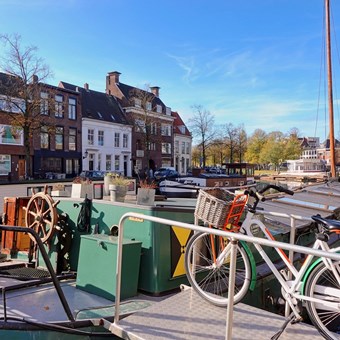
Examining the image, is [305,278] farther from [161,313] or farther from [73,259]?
[73,259]

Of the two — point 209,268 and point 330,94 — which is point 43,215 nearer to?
point 209,268

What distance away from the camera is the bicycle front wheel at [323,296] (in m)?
2.59

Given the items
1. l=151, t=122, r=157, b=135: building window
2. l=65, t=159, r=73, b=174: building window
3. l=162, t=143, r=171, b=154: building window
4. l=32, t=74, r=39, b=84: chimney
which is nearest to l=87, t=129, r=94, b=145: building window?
l=65, t=159, r=73, b=174: building window

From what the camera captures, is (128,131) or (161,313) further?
(128,131)

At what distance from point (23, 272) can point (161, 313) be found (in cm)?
247

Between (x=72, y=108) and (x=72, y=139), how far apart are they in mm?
3084

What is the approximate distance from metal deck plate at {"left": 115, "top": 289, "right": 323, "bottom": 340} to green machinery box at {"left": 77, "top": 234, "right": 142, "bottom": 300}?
20.4 inches

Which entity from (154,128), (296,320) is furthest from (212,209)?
(154,128)

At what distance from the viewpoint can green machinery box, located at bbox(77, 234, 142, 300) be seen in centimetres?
343

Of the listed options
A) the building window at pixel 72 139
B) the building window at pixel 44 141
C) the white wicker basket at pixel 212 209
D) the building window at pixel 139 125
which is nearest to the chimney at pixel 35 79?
the building window at pixel 44 141

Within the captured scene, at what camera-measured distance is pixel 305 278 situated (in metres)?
2.68

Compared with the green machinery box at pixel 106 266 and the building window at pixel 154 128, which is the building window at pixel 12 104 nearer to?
the building window at pixel 154 128

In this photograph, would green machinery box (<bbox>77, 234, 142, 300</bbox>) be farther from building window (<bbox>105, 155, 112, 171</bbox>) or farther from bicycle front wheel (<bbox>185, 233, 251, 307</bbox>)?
building window (<bbox>105, 155, 112, 171</bbox>)

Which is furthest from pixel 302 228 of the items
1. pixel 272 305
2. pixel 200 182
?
pixel 200 182
